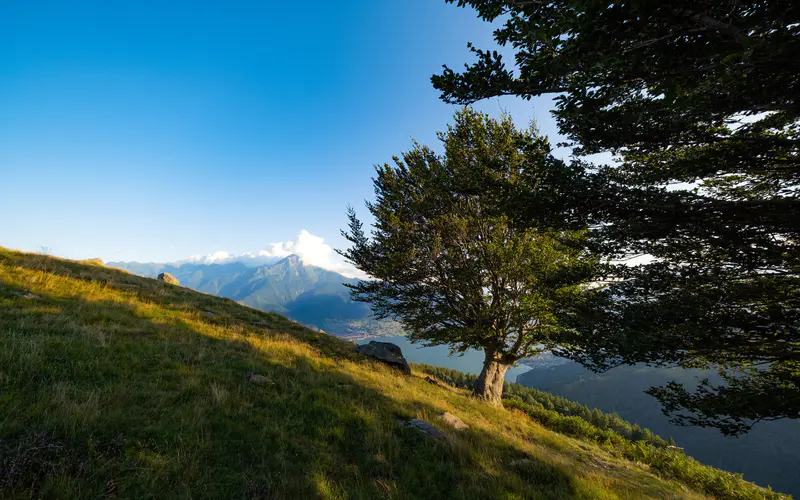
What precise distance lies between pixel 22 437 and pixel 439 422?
7.56 metres

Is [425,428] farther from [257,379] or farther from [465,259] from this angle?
[465,259]

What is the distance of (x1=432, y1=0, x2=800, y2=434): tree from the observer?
3.86 metres

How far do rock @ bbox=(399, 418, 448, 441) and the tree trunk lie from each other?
940 centimetres

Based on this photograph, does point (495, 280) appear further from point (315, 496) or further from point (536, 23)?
point (315, 496)

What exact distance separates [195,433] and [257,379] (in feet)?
8.83

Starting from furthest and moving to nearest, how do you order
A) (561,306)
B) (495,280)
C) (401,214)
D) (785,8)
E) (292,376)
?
(401,214) < (495,280) < (561,306) < (292,376) < (785,8)

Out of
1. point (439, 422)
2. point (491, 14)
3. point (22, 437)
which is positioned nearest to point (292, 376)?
point (439, 422)

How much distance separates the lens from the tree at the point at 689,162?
3855 mm

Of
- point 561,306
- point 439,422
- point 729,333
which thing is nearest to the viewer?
point 729,333

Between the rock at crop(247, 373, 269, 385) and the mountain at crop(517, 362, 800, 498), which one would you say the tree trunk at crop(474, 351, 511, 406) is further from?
the mountain at crop(517, 362, 800, 498)

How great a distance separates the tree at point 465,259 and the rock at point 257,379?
7.61 meters

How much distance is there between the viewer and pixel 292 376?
27.0 feet

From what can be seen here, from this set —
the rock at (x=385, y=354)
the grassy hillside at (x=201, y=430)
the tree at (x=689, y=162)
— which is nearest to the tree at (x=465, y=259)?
the rock at (x=385, y=354)

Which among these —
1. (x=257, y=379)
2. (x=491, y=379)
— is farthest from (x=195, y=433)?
(x=491, y=379)
